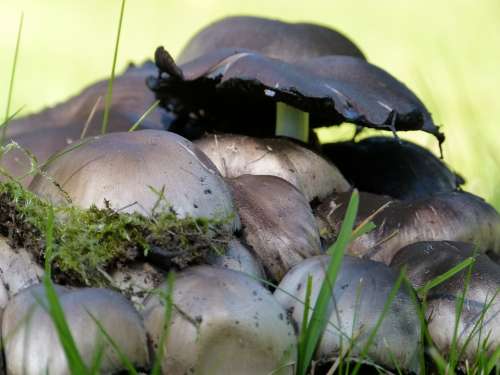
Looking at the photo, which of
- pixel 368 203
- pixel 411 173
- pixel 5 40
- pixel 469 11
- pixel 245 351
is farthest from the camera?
pixel 469 11

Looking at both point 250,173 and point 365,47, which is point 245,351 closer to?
point 250,173

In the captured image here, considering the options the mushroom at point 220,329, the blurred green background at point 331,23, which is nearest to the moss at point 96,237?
the mushroom at point 220,329

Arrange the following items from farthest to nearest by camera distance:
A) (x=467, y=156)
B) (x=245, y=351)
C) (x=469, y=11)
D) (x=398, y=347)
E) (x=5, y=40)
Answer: (x=469, y=11) < (x=5, y=40) < (x=467, y=156) < (x=398, y=347) < (x=245, y=351)

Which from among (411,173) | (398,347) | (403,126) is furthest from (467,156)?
(398,347)

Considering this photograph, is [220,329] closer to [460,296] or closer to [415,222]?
[460,296]

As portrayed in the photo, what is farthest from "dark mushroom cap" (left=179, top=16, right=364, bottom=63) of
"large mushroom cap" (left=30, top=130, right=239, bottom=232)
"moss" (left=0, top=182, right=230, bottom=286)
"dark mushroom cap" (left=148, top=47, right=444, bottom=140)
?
"moss" (left=0, top=182, right=230, bottom=286)

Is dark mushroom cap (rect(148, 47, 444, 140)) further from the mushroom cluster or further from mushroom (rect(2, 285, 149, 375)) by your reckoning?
mushroom (rect(2, 285, 149, 375))
